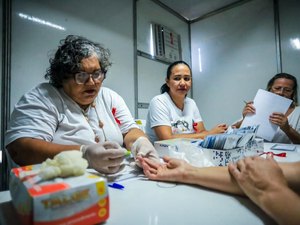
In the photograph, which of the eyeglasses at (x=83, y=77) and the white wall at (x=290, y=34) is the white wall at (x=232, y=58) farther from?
the eyeglasses at (x=83, y=77)

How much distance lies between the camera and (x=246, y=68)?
252cm

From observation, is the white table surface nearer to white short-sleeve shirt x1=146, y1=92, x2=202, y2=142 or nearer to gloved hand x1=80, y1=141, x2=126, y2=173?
A: gloved hand x1=80, y1=141, x2=126, y2=173

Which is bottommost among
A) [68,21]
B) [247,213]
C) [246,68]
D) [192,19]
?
[247,213]

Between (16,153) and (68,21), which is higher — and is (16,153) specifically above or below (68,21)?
below

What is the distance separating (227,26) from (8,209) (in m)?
2.99

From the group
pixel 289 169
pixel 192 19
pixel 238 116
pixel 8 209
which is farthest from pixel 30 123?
pixel 192 19

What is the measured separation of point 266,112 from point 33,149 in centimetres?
150

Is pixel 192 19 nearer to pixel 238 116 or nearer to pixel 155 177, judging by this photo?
pixel 238 116

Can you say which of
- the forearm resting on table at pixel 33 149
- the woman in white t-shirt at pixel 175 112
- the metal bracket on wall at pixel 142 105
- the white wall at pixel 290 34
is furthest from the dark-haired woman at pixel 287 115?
the forearm resting on table at pixel 33 149

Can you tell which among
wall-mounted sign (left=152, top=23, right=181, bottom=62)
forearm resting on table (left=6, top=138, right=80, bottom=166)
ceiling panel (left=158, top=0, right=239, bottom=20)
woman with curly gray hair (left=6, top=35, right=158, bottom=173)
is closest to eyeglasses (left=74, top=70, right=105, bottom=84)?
woman with curly gray hair (left=6, top=35, right=158, bottom=173)

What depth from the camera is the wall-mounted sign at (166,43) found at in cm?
252

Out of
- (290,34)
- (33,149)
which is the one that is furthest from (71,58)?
(290,34)

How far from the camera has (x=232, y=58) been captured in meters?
2.64

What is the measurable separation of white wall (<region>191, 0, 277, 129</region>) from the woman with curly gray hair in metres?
1.90
